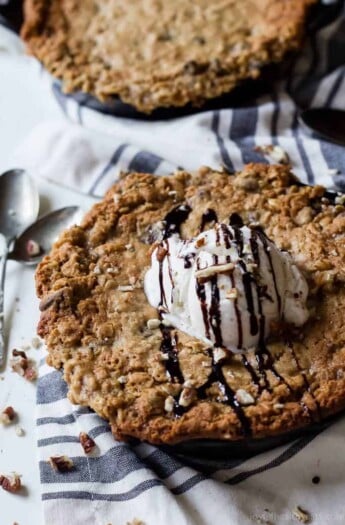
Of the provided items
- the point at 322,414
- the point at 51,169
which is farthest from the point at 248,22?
the point at 322,414

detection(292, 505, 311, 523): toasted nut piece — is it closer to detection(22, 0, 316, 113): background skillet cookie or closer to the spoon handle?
the spoon handle

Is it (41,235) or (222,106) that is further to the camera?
(222,106)

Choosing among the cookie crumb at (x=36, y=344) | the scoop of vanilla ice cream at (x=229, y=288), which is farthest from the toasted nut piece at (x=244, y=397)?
the cookie crumb at (x=36, y=344)

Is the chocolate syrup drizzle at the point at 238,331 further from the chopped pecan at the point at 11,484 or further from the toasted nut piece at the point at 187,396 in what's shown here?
the chopped pecan at the point at 11,484

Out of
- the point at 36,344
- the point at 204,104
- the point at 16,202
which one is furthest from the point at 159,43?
the point at 36,344

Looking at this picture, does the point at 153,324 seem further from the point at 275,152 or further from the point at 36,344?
the point at 275,152

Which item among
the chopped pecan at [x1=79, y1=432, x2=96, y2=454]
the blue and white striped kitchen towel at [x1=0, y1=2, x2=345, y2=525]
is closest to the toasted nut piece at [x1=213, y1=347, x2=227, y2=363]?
the blue and white striped kitchen towel at [x1=0, y1=2, x2=345, y2=525]
